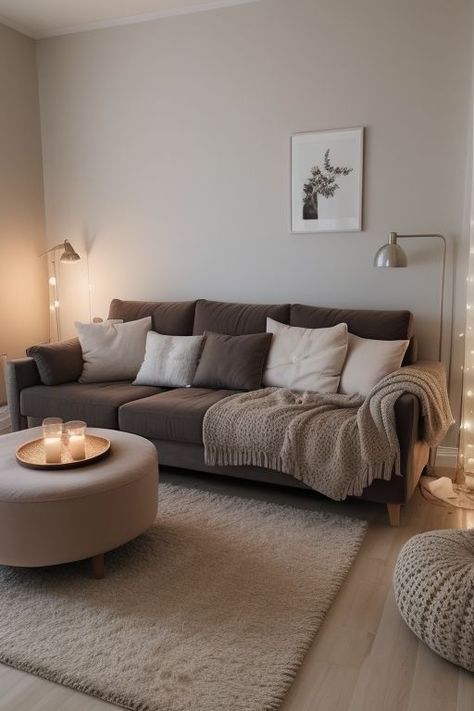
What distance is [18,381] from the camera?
3.68 metres

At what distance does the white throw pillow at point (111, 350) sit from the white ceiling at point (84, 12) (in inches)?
81.1

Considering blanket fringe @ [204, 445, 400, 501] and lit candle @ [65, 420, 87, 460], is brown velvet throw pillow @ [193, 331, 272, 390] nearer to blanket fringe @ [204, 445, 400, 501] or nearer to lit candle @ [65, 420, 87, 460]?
blanket fringe @ [204, 445, 400, 501]

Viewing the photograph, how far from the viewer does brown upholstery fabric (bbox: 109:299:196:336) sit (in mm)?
4000

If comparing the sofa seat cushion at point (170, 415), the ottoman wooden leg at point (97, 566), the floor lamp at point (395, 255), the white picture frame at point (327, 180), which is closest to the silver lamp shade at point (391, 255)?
the floor lamp at point (395, 255)

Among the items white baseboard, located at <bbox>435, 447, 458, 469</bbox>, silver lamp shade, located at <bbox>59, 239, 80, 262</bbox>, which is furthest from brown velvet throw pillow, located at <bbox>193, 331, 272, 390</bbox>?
silver lamp shade, located at <bbox>59, 239, 80, 262</bbox>

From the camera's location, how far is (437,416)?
9.48ft

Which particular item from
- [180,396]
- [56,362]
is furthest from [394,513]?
[56,362]

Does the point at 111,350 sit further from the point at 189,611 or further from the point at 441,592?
the point at 441,592

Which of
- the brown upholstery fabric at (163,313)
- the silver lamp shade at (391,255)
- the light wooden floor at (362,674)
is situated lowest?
the light wooden floor at (362,674)

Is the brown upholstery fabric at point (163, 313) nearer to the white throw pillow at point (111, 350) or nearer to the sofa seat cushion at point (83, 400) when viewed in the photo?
the white throw pillow at point (111, 350)

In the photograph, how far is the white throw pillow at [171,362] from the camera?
3.66 metres

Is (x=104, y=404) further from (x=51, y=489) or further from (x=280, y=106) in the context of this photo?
→ (x=280, y=106)

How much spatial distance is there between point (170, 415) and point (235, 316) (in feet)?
3.05

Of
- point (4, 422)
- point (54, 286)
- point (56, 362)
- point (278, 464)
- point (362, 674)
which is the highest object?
point (54, 286)
